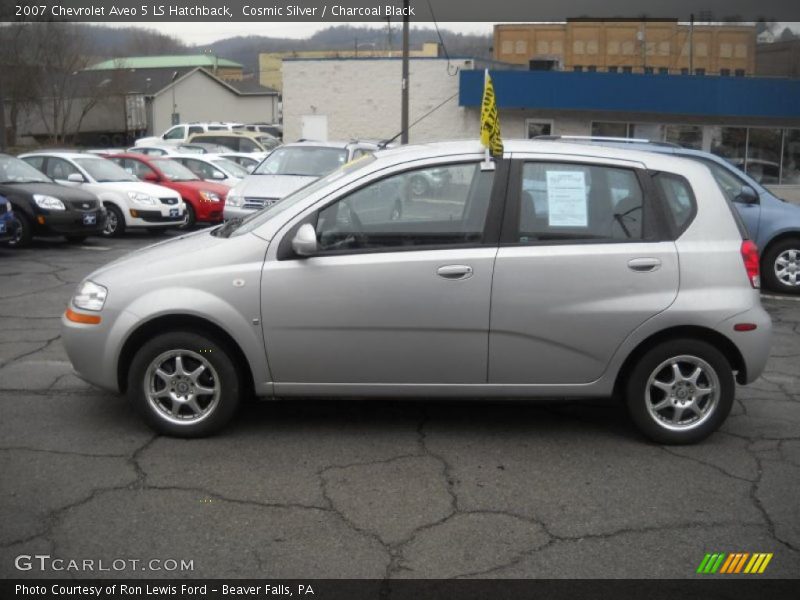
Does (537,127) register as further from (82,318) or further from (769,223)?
(82,318)

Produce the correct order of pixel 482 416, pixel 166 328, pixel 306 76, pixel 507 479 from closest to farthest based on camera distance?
pixel 507 479 → pixel 166 328 → pixel 482 416 → pixel 306 76

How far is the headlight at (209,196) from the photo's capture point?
17469mm

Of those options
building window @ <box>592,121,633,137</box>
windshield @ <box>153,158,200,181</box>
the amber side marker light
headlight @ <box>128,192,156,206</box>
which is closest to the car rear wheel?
headlight @ <box>128,192,156,206</box>

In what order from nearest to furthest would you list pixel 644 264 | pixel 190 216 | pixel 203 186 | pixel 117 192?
pixel 644 264
pixel 117 192
pixel 190 216
pixel 203 186

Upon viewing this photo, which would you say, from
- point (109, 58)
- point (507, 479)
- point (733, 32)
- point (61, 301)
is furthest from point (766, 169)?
point (109, 58)

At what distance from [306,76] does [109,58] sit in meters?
39.8

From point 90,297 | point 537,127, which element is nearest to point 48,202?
point 90,297

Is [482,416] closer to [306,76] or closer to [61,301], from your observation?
[61,301]

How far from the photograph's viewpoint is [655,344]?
5.23 metres

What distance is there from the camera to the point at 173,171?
60.6ft

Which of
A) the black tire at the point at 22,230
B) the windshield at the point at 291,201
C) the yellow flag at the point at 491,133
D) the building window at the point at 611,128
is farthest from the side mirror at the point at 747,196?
the building window at the point at 611,128

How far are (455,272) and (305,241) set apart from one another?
869mm

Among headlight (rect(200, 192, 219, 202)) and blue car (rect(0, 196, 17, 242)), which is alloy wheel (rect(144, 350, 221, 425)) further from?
headlight (rect(200, 192, 219, 202))

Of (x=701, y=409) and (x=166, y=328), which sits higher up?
(x=166, y=328)
